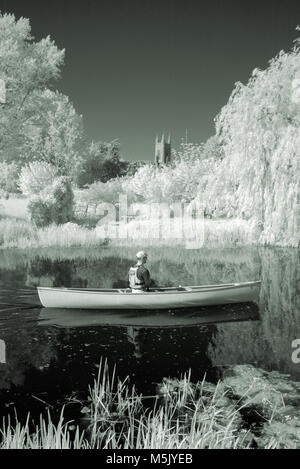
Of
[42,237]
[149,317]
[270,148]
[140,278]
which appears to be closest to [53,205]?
[42,237]

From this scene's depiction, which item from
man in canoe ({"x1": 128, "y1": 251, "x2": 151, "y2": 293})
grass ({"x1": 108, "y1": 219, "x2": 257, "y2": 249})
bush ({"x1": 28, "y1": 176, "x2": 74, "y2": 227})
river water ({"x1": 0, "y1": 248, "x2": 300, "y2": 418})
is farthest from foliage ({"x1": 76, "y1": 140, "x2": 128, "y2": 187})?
man in canoe ({"x1": 128, "y1": 251, "x2": 151, "y2": 293})

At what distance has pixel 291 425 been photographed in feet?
18.9

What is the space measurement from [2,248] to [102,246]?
452 cm

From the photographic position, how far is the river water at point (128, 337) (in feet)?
23.4

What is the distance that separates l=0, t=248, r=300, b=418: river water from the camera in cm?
712

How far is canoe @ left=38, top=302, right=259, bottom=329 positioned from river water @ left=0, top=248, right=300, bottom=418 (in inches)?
0.9

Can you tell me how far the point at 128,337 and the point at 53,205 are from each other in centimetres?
1765

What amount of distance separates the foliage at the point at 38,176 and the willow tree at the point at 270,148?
15028mm

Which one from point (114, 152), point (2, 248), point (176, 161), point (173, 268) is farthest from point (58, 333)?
point (114, 152)

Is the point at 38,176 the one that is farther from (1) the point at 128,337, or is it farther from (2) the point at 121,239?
(1) the point at 128,337

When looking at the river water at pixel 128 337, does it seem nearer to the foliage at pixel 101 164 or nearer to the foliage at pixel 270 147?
the foliage at pixel 270 147

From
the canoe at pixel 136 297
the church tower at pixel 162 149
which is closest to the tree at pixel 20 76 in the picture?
the canoe at pixel 136 297
